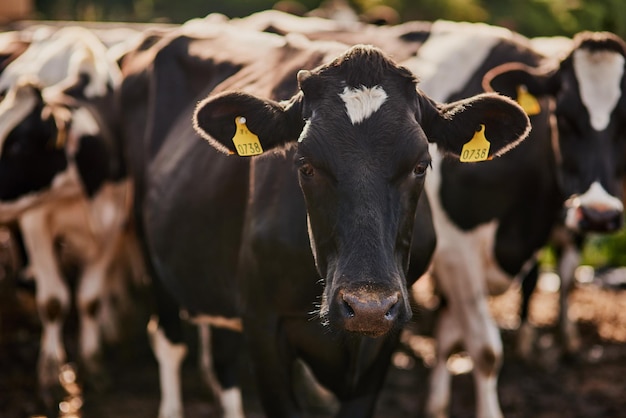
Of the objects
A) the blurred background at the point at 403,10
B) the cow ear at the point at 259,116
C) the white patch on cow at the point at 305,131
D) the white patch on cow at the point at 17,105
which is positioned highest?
the white patch on cow at the point at 305,131

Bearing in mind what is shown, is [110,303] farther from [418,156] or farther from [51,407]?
[418,156]

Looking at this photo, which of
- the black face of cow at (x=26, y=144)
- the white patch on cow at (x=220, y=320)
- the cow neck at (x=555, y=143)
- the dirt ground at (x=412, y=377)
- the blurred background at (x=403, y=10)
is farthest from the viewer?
the blurred background at (x=403, y=10)

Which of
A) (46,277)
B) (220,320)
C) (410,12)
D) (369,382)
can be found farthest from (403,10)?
(369,382)

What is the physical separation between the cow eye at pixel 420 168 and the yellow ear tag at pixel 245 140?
24.2 inches

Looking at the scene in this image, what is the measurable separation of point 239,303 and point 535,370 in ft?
11.0

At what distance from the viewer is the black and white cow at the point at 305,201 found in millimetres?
3502

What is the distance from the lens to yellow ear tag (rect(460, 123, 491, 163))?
3.94 metres

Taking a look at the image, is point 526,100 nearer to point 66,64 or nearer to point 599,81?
point 599,81

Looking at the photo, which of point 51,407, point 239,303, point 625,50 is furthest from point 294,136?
point 51,407

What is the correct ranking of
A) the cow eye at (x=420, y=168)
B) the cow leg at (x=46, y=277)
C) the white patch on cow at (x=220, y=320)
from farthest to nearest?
the cow leg at (x=46, y=277), the white patch on cow at (x=220, y=320), the cow eye at (x=420, y=168)

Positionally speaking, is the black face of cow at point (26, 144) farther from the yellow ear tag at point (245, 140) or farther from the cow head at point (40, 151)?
the yellow ear tag at point (245, 140)

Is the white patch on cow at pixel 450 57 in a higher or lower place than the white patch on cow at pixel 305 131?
lower

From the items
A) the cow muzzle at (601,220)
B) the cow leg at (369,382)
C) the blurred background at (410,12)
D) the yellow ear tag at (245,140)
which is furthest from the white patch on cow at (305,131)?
the blurred background at (410,12)

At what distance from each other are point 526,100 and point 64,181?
309 cm
